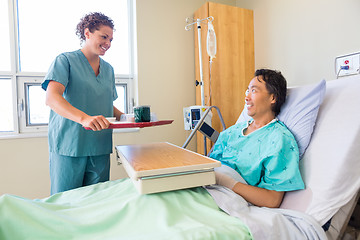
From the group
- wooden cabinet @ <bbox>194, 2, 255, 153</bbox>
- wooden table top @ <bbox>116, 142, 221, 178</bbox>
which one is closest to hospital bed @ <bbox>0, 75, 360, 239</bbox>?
wooden table top @ <bbox>116, 142, 221, 178</bbox>

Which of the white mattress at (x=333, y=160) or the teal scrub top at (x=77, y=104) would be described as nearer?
the white mattress at (x=333, y=160)

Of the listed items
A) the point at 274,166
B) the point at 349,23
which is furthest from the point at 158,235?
the point at 349,23

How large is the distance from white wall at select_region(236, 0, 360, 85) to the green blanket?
1722 mm

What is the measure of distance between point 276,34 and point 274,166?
74.0 inches

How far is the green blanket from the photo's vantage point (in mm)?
700

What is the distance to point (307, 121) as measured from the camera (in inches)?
46.1

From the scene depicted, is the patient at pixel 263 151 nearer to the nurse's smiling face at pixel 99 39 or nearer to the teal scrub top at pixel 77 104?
the teal scrub top at pixel 77 104

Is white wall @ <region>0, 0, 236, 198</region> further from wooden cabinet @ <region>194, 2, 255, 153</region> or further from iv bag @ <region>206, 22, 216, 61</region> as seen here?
iv bag @ <region>206, 22, 216, 61</region>

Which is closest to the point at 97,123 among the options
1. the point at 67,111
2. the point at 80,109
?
the point at 67,111

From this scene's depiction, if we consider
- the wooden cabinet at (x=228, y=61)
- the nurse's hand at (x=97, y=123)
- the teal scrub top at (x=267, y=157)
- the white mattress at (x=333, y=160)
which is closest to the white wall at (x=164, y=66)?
the wooden cabinet at (x=228, y=61)

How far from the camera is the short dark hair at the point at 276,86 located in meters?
1.29

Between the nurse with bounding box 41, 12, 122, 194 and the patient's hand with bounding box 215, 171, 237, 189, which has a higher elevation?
the nurse with bounding box 41, 12, 122, 194

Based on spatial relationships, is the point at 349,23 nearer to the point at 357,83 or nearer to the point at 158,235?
the point at 357,83

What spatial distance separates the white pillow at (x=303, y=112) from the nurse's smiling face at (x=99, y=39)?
106 centimetres
